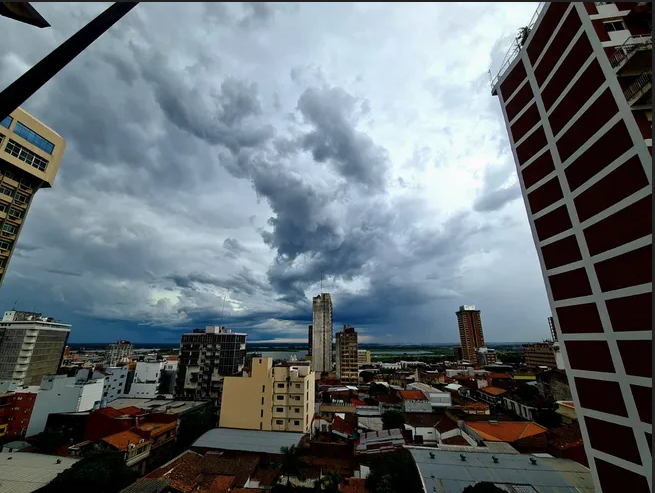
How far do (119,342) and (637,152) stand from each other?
174126 mm

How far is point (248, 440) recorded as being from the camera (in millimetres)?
38156

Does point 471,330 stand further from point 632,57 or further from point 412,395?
point 632,57

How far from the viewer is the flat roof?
74.7 ft

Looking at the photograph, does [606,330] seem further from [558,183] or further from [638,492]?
[558,183]

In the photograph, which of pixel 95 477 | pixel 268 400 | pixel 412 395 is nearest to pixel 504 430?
pixel 412 395

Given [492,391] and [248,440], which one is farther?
[492,391]

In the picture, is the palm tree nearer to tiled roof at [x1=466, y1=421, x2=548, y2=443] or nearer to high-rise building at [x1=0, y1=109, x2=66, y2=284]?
tiled roof at [x1=466, y1=421, x2=548, y2=443]

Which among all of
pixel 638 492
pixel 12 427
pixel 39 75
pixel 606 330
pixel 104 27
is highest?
pixel 104 27

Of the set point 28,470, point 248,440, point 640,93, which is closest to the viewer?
point 640,93

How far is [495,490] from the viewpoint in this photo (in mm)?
20328

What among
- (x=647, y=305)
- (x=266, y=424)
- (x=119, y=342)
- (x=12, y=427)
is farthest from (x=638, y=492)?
(x=119, y=342)

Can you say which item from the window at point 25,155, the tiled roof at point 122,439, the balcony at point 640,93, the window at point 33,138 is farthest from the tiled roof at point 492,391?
the window at point 33,138

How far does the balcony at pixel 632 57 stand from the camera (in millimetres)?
12688

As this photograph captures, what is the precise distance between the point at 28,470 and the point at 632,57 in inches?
2097
